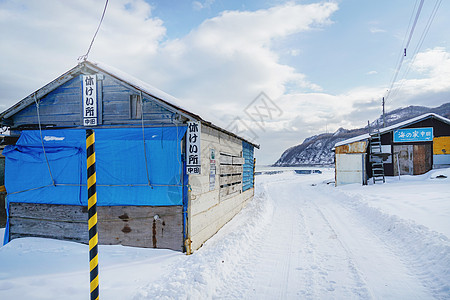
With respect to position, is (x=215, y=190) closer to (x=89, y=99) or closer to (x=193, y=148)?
(x=193, y=148)

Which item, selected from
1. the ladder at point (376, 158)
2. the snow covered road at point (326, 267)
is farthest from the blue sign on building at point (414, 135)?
the snow covered road at point (326, 267)

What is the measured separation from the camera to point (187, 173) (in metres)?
6.27

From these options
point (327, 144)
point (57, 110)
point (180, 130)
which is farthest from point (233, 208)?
point (327, 144)

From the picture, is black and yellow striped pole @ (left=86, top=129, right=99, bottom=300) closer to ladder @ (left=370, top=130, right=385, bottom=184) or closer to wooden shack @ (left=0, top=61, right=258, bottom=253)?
wooden shack @ (left=0, top=61, right=258, bottom=253)

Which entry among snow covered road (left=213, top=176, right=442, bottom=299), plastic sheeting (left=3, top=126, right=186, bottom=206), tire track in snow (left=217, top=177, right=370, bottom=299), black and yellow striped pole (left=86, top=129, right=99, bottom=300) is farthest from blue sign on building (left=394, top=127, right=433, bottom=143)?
black and yellow striped pole (left=86, top=129, right=99, bottom=300)

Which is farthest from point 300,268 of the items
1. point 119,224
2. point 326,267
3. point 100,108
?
point 100,108

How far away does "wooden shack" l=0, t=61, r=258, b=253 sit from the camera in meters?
6.30

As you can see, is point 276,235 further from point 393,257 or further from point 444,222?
point 444,222

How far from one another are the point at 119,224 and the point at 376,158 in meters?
20.7

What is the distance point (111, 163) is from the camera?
21.4 feet

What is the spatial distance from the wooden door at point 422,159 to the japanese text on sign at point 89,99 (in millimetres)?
23526

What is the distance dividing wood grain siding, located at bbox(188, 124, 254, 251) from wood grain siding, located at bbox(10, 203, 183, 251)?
52 centimetres

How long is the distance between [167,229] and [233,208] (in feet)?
15.7

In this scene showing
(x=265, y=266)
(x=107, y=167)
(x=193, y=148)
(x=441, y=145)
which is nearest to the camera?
(x=265, y=266)
